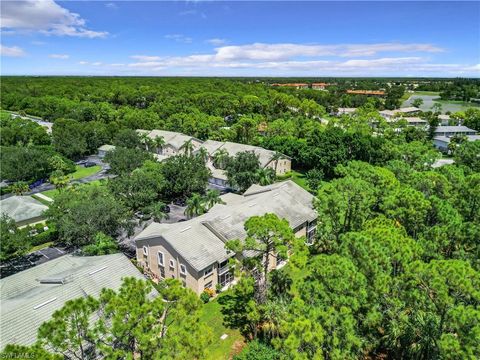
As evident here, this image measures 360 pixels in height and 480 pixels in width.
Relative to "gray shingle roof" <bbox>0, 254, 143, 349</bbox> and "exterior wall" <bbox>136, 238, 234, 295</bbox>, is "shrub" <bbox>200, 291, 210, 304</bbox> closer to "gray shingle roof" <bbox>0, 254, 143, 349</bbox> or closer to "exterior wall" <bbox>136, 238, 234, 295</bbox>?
"exterior wall" <bbox>136, 238, 234, 295</bbox>

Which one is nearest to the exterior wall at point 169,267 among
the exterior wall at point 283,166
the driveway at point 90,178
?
the driveway at point 90,178

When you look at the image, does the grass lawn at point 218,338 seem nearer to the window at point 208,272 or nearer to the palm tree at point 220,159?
the window at point 208,272

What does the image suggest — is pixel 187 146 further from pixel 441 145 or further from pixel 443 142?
pixel 441 145

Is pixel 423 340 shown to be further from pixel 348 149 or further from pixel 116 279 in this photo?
pixel 348 149

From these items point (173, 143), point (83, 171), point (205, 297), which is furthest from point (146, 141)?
point (205, 297)

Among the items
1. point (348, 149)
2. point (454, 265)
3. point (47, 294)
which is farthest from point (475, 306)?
point (348, 149)
